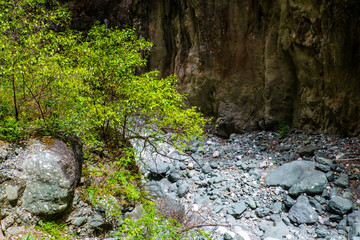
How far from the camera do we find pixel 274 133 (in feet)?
24.4

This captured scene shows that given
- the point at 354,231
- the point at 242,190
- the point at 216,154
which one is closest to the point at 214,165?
the point at 216,154

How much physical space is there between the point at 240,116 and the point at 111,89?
4.85 metres

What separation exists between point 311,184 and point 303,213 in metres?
0.68

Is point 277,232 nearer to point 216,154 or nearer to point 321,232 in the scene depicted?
point 321,232

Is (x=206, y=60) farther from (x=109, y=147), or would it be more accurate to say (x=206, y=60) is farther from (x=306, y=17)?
(x=109, y=147)

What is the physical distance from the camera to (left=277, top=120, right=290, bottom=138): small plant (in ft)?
23.3

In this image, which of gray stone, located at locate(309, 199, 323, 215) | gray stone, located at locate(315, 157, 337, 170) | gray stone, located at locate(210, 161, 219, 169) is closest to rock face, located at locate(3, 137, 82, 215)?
gray stone, located at locate(210, 161, 219, 169)

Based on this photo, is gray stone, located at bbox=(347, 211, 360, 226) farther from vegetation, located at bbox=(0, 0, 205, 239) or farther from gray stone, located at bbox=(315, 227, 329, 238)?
vegetation, located at bbox=(0, 0, 205, 239)

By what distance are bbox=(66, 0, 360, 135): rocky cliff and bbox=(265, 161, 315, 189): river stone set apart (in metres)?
1.62

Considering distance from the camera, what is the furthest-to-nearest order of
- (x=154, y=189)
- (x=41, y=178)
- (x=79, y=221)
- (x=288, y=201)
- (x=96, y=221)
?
(x=154, y=189), (x=288, y=201), (x=96, y=221), (x=79, y=221), (x=41, y=178)

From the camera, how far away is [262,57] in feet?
24.6

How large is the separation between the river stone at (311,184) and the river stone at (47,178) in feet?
13.6

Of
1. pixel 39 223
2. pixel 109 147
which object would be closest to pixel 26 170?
pixel 39 223

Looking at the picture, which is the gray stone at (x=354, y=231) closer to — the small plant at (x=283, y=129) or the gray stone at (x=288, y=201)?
the gray stone at (x=288, y=201)
